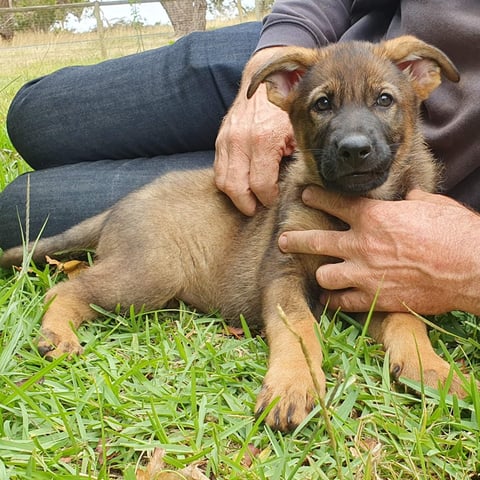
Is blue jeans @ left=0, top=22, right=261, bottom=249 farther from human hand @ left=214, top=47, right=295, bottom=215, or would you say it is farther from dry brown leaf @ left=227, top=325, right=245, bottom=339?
dry brown leaf @ left=227, top=325, right=245, bottom=339

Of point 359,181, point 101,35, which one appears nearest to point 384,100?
point 359,181

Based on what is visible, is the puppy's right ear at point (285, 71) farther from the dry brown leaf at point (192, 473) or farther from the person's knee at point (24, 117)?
the person's knee at point (24, 117)

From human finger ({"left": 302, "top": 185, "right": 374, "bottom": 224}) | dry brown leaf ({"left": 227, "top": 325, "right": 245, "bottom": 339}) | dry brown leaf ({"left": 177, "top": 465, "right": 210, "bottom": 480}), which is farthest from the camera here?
dry brown leaf ({"left": 227, "top": 325, "right": 245, "bottom": 339})

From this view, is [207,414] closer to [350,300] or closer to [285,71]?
[350,300]

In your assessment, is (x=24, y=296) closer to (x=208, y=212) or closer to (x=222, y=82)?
(x=208, y=212)

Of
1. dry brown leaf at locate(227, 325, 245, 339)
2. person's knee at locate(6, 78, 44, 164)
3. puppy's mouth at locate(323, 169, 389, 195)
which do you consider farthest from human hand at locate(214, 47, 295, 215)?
person's knee at locate(6, 78, 44, 164)

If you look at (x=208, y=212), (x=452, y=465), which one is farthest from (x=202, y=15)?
(x=452, y=465)
